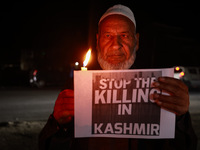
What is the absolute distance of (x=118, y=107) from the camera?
1215mm

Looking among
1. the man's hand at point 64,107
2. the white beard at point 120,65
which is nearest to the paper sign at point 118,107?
the man's hand at point 64,107

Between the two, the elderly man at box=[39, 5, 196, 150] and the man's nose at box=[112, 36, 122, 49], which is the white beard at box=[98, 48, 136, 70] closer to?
the elderly man at box=[39, 5, 196, 150]

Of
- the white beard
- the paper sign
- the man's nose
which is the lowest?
the paper sign

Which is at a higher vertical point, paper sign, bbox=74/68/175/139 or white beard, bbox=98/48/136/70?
white beard, bbox=98/48/136/70

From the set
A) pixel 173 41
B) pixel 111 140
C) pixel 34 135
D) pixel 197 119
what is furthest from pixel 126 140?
pixel 173 41

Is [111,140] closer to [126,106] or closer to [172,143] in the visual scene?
[126,106]

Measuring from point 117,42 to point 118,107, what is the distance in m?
0.47

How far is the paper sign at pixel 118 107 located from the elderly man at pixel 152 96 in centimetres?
6

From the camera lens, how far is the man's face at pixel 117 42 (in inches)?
55.4

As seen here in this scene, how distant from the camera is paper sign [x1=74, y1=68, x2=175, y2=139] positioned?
1197 millimetres

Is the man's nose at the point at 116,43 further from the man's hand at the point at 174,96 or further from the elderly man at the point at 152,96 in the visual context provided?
the man's hand at the point at 174,96

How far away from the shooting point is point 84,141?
1316 millimetres

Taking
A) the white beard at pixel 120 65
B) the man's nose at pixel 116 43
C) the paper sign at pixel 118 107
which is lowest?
the paper sign at pixel 118 107

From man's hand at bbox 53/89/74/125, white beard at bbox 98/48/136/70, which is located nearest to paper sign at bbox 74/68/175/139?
man's hand at bbox 53/89/74/125
